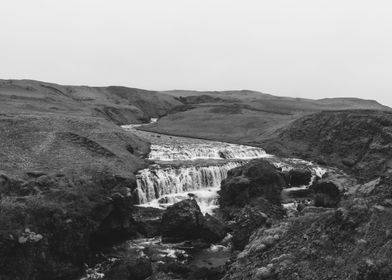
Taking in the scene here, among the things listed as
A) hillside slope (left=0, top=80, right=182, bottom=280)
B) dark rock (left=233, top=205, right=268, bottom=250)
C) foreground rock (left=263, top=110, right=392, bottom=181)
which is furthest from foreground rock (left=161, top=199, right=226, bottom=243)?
foreground rock (left=263, top=110, right=392, bottom=181)

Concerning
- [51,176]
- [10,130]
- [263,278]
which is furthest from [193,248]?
[10,130]

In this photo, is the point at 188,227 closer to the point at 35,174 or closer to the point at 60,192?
the point at 60,192

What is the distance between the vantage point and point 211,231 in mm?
38156

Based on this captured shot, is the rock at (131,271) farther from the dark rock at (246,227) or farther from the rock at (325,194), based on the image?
the rock at (325,194)

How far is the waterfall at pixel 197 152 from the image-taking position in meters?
66.4

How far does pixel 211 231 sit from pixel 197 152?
32.8m

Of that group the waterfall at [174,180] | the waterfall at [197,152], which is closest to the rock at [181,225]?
the waterfall at [174,180]

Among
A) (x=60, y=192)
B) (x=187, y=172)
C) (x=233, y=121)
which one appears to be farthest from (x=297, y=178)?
(x=233, y=121)

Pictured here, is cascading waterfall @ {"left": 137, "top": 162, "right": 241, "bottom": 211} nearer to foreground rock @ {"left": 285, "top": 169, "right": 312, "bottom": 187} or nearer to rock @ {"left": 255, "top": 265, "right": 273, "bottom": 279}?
foreground rock @ {"left": 285, "top": 169, "right": 312, "bottom": 187}

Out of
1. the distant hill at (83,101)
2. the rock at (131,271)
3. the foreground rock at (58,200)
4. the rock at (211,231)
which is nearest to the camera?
the rock at (131,271)

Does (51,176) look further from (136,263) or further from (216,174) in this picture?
(216,174)

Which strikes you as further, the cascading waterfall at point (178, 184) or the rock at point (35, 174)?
the cascading waterfall at point (178, 184)

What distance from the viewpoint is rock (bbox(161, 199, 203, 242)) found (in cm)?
3834

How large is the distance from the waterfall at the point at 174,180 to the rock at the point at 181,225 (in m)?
10.2
